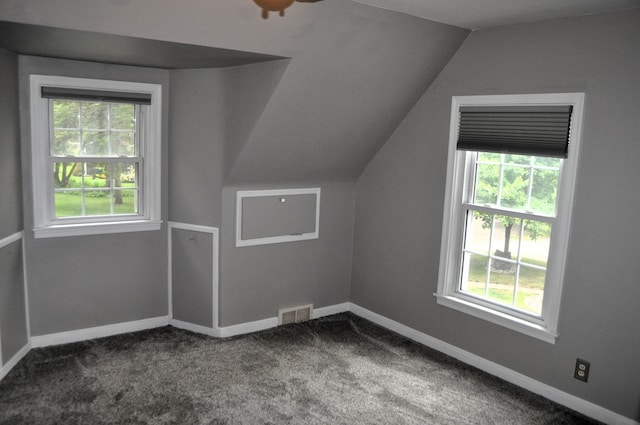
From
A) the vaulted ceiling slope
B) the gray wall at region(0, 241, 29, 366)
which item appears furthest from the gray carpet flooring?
the vaulted ceiling slope

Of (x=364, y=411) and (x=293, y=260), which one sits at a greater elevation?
(x=293, y=260)

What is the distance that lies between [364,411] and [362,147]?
2.15m

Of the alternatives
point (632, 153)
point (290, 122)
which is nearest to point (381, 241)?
point (290, 122)

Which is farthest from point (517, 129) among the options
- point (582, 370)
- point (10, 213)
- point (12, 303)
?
point (12, 303)

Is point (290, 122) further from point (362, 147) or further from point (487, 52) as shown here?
point (487, 52)

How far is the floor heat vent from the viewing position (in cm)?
456

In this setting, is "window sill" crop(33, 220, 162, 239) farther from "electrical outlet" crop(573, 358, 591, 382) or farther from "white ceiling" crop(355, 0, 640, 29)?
"electrical outlet" crop(573, 358, 591, 382)

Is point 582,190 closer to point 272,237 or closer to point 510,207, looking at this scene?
point 510,207

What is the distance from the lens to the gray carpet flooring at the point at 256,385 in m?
3.15

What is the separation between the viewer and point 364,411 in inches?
128

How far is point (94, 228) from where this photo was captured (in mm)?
4016

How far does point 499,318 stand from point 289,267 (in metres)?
1.82

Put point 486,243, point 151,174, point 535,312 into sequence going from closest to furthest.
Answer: point 535,312 → point 486,243 → point 151,174

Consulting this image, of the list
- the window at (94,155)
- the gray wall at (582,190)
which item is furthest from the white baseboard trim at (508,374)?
the window at (94,155)
